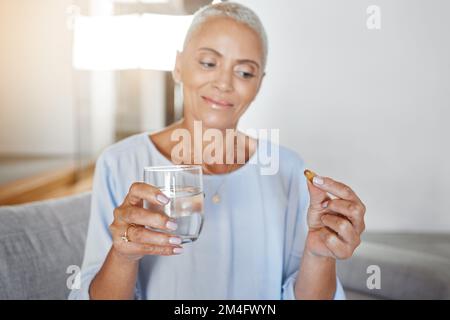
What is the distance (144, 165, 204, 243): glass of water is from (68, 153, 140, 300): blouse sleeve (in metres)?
0.17

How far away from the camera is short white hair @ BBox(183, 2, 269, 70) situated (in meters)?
0.69

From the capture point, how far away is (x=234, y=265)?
752 millimetres

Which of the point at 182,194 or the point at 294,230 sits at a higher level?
the point at 182,194

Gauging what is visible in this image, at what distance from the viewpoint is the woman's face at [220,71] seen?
68 centimetres

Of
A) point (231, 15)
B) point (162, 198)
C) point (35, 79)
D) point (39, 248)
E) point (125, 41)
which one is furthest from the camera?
point (35, 79)

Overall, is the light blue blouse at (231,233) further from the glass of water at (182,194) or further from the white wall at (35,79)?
the white wall at (35,79)

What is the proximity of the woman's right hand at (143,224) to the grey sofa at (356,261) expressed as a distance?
0.84 ft

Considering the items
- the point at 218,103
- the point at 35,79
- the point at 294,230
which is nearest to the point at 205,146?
the point at 218,103

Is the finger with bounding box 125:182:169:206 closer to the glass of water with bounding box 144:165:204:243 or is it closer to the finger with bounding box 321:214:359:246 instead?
the glass of water with bounding box 144:165:204:243

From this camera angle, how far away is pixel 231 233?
74 centimetres

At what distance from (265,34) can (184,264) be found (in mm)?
372

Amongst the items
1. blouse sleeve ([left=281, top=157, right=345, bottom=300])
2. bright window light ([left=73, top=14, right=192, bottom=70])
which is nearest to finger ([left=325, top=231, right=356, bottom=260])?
blouse sleeve ([left=281, top=157, right=345, bottom=300])

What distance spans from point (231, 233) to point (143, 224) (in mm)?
227

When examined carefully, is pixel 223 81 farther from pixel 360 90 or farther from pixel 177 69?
pixel 360 90
